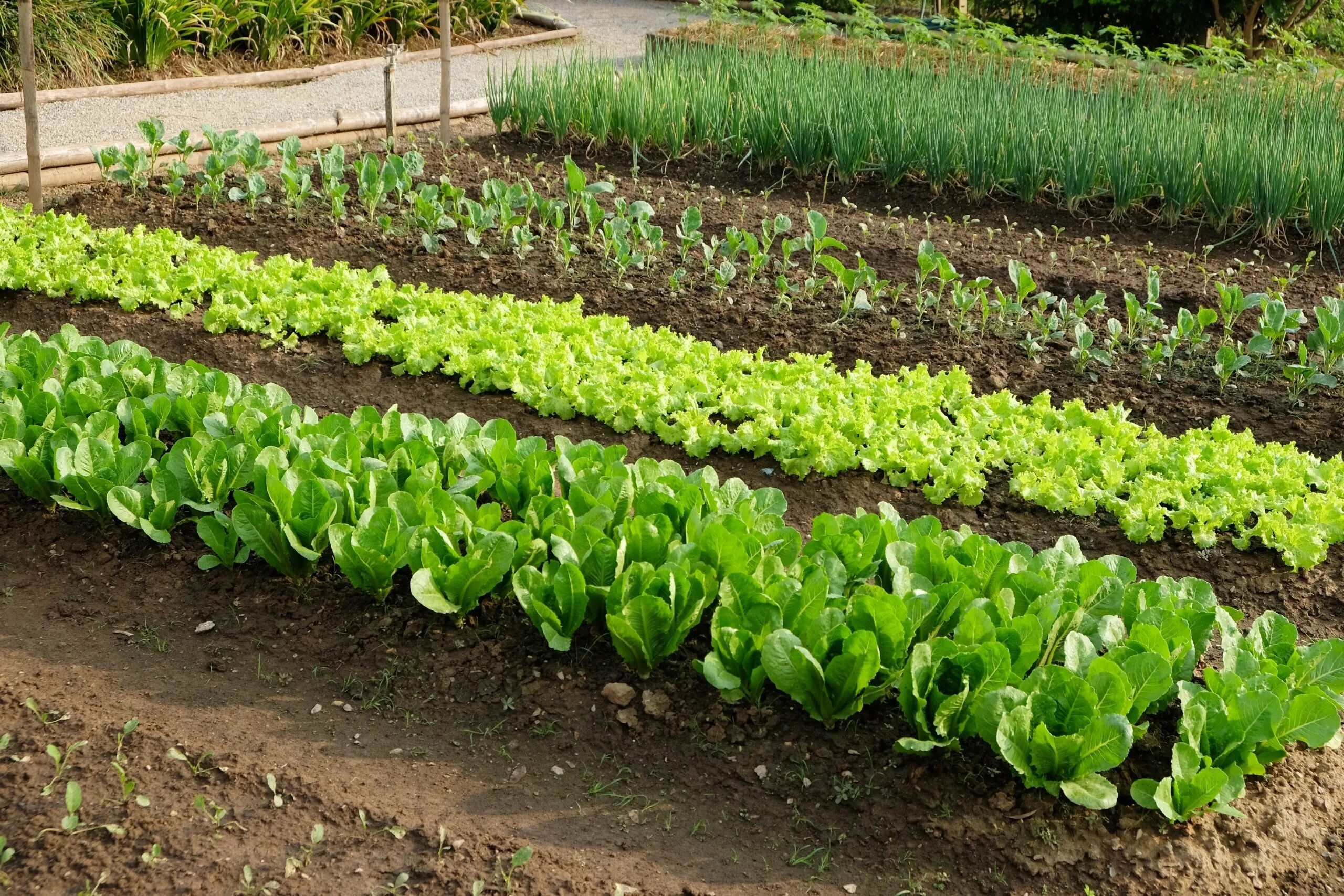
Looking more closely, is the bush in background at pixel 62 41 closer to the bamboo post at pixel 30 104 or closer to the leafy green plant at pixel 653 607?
the bamboo post at pixel 30 104

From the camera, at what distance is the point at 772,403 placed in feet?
15.2

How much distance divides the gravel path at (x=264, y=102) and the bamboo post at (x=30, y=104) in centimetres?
114

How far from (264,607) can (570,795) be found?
119cm

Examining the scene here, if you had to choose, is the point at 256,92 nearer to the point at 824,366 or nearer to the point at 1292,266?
the point at 824,366

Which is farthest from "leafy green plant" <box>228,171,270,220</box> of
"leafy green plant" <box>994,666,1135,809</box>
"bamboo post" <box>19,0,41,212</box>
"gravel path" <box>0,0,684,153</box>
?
"leafy green plant" <box>994,666,1135,809</box>

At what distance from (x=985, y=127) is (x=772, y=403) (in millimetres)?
3596

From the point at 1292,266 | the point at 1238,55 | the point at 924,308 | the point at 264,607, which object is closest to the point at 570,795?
the point at 264,607

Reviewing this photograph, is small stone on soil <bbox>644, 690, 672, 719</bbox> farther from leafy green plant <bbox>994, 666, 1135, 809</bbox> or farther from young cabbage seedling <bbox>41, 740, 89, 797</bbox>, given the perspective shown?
young cabbage seedling <bbox>41, 740, 89, 797</bbox>

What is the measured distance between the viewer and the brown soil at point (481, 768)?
2742 millimetres

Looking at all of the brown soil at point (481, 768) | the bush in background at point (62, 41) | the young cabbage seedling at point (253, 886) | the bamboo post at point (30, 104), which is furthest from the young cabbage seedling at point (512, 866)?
the bush in background at point (62, 41)

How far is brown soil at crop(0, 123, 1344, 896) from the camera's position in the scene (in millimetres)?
2742

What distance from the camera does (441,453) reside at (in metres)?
3.92

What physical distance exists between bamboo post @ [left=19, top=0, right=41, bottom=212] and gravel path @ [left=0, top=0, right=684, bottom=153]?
114 cm

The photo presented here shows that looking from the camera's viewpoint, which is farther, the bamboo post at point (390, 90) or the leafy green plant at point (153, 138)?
the bamboo post at point (390, 90)
